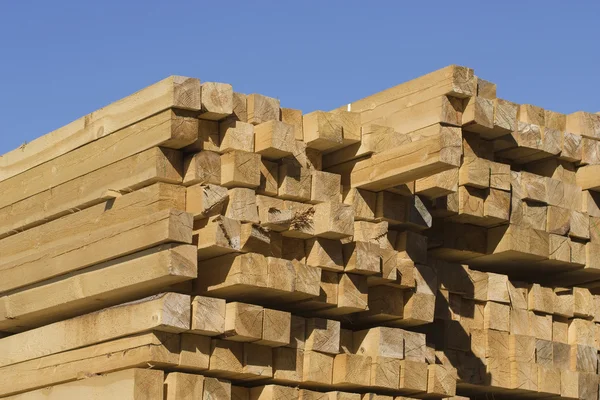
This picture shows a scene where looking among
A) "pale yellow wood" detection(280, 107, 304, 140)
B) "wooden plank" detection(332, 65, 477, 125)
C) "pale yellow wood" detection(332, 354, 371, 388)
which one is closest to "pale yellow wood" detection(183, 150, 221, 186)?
"pale yellow wood" detection(280, 107, 304, 140)

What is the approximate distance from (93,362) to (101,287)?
45 cm

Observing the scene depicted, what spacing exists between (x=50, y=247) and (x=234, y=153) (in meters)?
1.52

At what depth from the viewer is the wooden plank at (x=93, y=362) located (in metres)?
6.99

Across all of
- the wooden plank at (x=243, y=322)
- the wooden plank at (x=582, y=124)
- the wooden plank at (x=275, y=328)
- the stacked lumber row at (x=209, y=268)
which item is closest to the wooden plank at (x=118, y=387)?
the stacked lumber row at (x=209, y=268)

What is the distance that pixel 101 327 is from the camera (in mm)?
7398

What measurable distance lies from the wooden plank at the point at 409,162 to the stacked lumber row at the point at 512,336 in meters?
0.88

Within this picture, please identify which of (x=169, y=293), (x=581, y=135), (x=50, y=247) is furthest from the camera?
(x=581, y=135)

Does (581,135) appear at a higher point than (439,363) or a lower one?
higher

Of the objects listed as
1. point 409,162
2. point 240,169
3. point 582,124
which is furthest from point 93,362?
point 582,124

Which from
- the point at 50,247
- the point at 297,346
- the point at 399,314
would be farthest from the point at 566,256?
the point at 50,247

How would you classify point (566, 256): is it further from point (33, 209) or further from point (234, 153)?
point (33, 209)

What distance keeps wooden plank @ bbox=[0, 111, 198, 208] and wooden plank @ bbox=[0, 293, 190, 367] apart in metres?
0.94

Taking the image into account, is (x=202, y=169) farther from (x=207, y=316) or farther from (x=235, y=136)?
(x=207, y=316)

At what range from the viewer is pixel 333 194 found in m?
7.75
